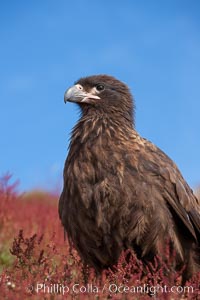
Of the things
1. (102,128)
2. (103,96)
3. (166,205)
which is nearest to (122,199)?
(166,205)

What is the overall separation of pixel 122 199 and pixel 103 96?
1378mm

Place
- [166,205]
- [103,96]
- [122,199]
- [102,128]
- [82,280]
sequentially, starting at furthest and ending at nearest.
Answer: [103,96], [102,128], [82,280], [166,205], [122,199]

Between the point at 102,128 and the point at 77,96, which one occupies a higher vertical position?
the point at 77,96

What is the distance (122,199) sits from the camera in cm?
593

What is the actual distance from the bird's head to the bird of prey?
0.45 feet

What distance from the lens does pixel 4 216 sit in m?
10.8

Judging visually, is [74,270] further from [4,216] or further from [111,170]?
[4,216]

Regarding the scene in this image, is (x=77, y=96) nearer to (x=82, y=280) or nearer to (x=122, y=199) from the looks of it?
(x=122, y=199)

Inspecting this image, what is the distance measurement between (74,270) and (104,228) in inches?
59.7

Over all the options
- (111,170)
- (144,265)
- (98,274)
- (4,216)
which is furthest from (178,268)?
(4,216)

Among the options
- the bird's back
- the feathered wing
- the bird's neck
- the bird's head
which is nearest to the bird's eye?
the bird's head

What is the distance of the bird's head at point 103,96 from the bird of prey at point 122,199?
138 millimetres

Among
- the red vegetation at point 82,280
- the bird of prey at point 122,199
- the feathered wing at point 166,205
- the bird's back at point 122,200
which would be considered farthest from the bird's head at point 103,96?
the red vegetation at point 82,280

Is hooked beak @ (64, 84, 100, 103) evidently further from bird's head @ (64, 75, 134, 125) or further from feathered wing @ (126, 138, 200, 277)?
feathered wing @ (126, 138, 200, 277)
